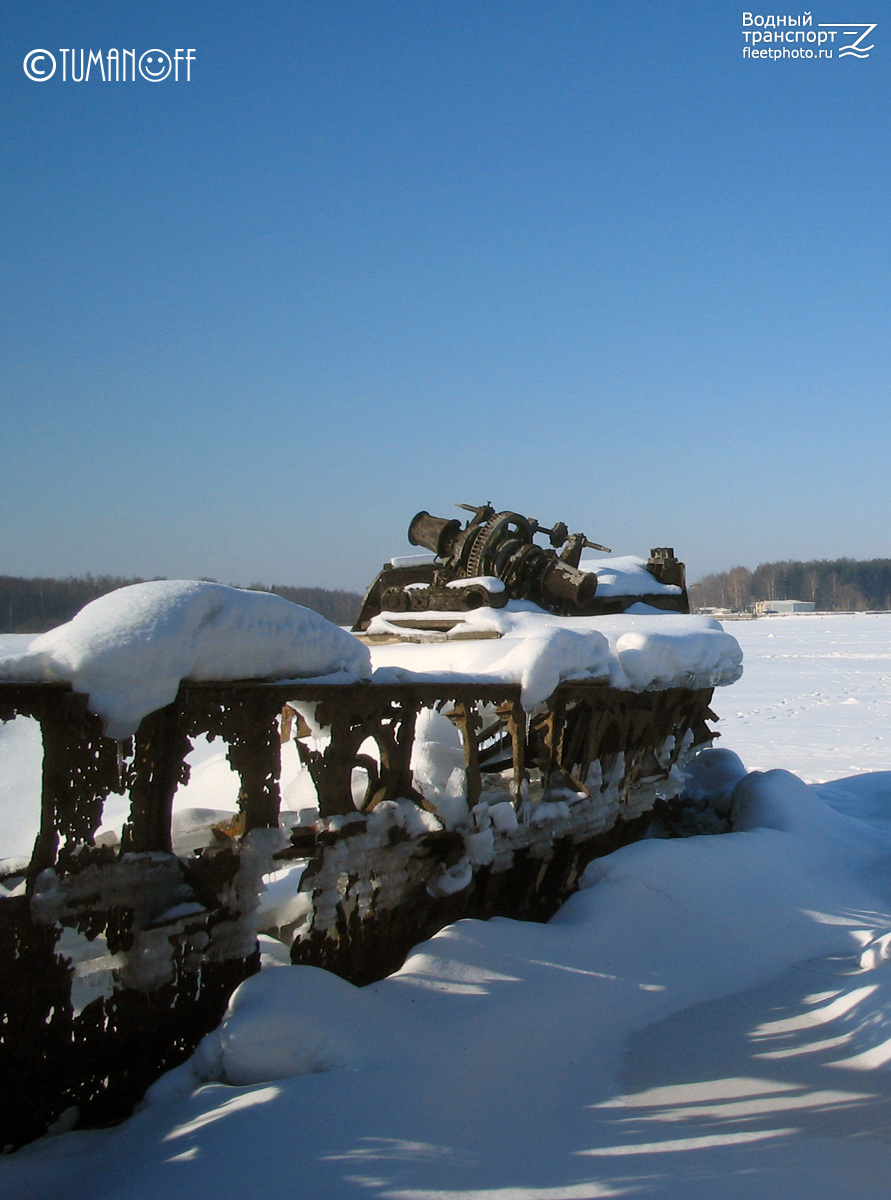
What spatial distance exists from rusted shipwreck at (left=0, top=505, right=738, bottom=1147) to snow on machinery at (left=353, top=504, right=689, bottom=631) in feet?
0.90

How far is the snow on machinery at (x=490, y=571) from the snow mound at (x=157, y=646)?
320 cm

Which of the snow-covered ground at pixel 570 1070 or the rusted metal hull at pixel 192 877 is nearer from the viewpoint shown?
the snow-covered ground at pixel 570 1070

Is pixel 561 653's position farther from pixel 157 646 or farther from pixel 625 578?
pixel 625 578

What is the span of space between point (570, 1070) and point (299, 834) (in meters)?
1.30

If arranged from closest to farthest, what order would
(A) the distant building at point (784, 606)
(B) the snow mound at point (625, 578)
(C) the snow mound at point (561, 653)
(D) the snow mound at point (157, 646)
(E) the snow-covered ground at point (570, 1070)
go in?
(E) the snow-covered ground at point (570, 1070) < (D) the snow mound at point (157, 646) < (C) the snow mound at point (561, 653) < (B) the snow mound at point (625, 578) < (A) the distant building at point (784, 606)

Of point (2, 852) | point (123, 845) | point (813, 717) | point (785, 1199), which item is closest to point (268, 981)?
point (123, 845)

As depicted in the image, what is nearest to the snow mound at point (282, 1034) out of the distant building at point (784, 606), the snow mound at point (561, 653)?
the snow mound at point (561, 653)

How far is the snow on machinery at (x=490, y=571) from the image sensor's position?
21.2 ft

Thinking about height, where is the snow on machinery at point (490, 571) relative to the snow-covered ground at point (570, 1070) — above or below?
above

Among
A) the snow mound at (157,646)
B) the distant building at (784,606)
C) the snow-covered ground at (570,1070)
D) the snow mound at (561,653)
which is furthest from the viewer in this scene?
the distant building at (784,606)

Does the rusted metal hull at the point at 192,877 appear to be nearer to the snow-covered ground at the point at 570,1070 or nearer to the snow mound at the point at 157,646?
the snow mound at the point at 157,646

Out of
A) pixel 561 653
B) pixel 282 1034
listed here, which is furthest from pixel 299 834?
→ pixel 561 653

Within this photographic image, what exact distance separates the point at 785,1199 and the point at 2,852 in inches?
181

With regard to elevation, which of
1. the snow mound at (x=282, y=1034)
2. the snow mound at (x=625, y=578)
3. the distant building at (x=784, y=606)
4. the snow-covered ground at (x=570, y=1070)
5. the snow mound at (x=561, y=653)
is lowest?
the snow-covered ground at (x=570, y=1070)
